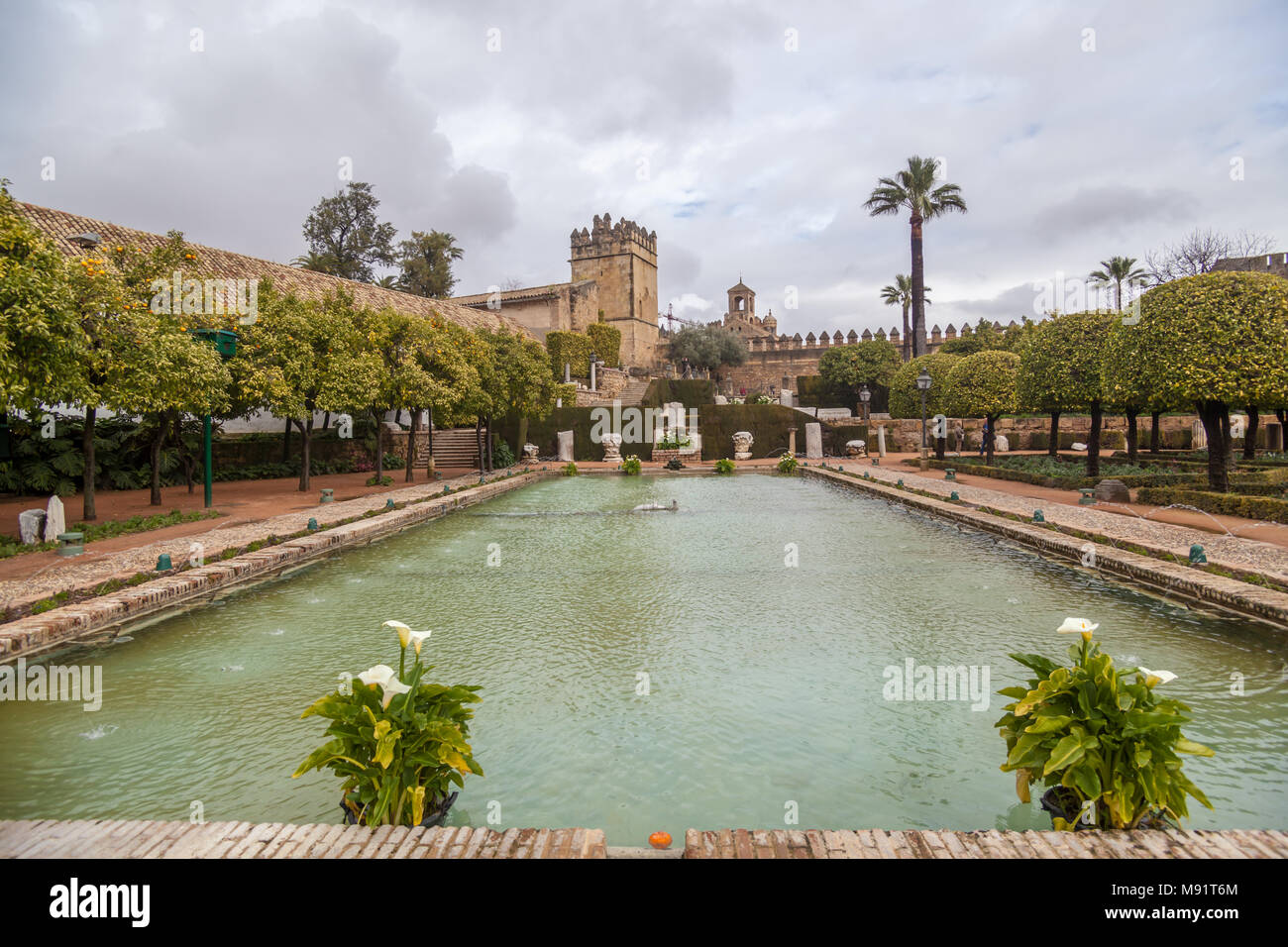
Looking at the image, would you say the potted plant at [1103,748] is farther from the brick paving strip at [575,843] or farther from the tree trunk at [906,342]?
the tree trunk at [906,342]

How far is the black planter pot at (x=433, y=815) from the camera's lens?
294 cm

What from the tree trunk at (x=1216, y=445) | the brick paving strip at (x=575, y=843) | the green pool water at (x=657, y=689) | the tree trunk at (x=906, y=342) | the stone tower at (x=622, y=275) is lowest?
the green pool water at (x=657, y=689)

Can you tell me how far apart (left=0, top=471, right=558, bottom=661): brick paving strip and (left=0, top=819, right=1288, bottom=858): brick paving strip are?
4.08 m

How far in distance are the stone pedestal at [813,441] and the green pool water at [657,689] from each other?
18.7 metres

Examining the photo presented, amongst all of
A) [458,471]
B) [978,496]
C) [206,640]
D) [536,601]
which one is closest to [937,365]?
[978,496]

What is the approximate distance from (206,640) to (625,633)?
145 inches

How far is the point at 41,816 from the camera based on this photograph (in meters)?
3.30

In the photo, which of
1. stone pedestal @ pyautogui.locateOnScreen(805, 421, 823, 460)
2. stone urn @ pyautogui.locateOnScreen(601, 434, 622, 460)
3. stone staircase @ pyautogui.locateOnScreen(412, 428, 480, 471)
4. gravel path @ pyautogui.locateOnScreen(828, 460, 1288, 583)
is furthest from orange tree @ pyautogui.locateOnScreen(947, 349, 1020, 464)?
stone staircase @ pyautogui.locateOnScreen(412, 428, 480, 471)

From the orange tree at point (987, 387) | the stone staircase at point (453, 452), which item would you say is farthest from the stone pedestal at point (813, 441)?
the stone staircase at point (453, 452)

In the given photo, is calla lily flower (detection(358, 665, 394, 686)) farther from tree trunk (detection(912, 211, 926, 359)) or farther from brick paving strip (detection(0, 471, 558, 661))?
tree trunk (detection(912, 211, 926, 359))

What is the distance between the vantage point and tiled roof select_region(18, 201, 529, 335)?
18078 millimetres

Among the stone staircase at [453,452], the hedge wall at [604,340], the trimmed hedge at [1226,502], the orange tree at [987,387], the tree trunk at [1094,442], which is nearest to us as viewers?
the trimmed hedge at [1226,502]
